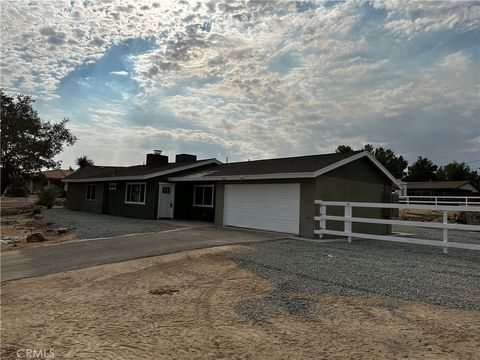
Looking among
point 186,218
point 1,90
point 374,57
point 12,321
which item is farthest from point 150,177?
point 1,90

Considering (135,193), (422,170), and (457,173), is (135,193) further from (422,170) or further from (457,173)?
(457,173)

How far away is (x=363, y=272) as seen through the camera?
7594mm

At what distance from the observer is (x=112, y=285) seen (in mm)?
6660

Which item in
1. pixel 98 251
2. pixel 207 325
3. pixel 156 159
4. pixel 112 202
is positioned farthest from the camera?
pixel 156 159

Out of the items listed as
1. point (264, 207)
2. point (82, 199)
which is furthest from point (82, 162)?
point (264, 207)

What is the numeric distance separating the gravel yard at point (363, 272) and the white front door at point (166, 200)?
11281mm

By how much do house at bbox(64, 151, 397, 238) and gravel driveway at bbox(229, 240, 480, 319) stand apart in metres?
3.11

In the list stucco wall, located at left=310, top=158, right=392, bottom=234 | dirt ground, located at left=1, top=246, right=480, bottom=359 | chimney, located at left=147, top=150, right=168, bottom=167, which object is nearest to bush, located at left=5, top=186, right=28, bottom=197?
chimney, located at left=147, top=150, right=168, bottom=167

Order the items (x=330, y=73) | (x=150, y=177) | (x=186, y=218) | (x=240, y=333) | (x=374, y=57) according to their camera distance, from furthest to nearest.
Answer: (x=186, y=218)
(x=150, y=177)
(x=330, y=73)
(x=374, y=57)
(x=240, y=333)

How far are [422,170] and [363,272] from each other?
220 ft

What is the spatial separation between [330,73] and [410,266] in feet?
32.1

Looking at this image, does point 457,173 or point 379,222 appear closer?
point 379,222

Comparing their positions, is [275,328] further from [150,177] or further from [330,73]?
[150,177]

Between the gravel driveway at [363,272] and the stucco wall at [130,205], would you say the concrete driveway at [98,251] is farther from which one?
the stucco wall at [130,205]
